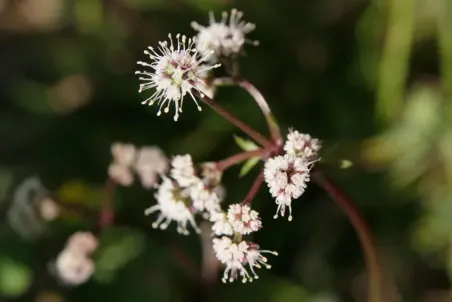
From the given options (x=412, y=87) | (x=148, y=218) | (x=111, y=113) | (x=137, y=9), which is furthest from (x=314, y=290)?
(x=137, y=9)

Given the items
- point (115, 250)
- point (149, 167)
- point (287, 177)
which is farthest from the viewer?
point (115, 250)

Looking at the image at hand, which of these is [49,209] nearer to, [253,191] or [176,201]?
[176,201]

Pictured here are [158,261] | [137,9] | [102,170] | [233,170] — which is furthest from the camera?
[137,9]

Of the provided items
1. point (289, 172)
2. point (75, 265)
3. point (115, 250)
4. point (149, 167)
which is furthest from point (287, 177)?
point (115, 250)

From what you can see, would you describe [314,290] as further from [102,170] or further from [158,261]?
[102,170]

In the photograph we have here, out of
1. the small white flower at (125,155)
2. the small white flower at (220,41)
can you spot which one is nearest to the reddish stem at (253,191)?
the small white flower at (220,41)

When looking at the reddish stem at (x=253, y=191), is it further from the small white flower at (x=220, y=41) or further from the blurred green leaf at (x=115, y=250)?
the blurred green leaf at (x=115, y=250)

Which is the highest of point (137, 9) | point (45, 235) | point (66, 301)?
point (137, 9)
